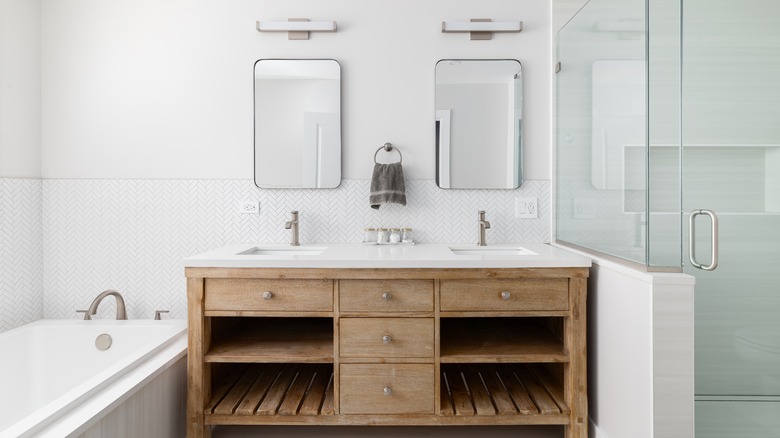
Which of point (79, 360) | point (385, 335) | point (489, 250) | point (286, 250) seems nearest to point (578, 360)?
point (489, 250)

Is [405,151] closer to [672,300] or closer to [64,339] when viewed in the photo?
[672,300]

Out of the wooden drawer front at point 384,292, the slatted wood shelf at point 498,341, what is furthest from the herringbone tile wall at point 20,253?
the slatted wood shelf at point 498,341

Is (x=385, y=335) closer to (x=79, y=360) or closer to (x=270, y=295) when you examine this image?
(x=270, y=295)

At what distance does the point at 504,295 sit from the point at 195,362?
4.08 ft

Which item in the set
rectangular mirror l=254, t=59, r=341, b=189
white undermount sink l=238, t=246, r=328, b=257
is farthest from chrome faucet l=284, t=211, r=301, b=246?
rectangular mirror l=254, t=59, r=341, b=189

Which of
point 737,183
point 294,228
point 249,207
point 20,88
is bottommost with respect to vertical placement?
point 294,228

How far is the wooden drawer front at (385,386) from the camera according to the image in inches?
69.4

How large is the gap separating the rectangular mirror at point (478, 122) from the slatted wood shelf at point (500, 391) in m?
0.93

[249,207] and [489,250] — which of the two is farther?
[249,207]

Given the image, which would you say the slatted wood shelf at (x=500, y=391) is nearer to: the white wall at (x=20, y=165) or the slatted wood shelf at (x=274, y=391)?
the slatted wood shelf at (x=274, y=391)

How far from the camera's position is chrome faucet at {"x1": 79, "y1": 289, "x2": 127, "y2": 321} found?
2.13m

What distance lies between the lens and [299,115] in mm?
2303

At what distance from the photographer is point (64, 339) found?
2.07m

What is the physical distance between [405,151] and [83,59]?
5.67ft
